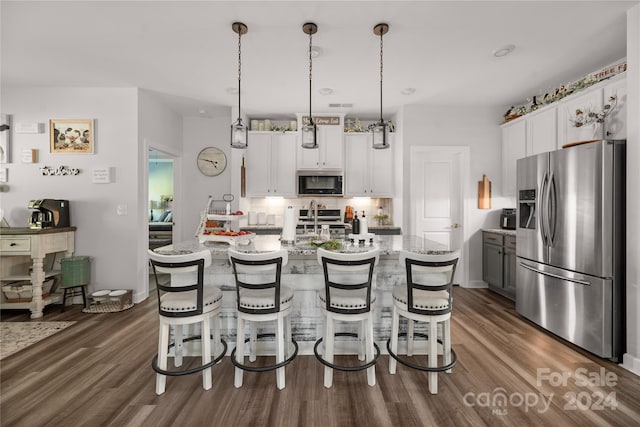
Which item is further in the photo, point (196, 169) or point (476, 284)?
point (196, 169)

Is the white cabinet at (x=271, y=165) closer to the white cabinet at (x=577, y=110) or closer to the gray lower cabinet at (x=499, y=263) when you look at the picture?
the gray lower cabinet at (x=499, y=263)

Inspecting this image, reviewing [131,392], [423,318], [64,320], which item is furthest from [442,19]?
[64,320]

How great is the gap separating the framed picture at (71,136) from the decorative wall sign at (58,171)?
218 millimetres

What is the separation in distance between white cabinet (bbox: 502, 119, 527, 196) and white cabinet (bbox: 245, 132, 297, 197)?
3.25 m

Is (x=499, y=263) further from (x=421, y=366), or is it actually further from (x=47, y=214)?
(x=47, y=214)

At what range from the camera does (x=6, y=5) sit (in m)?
2.38

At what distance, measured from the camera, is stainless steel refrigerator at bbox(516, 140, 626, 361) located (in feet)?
8.29

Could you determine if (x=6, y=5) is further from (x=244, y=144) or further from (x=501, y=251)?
(x=501, y=251)

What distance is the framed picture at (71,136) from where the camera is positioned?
13.0ft

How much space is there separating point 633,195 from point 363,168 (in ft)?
10.9

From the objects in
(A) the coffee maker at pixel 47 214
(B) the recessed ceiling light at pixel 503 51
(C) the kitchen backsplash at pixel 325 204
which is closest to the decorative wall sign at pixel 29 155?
(A) the coffee maker at pixel 47 214

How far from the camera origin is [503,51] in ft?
10.0

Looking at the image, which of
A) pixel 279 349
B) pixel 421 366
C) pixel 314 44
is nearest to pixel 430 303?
pixel 421 366

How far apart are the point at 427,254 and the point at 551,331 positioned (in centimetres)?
200
